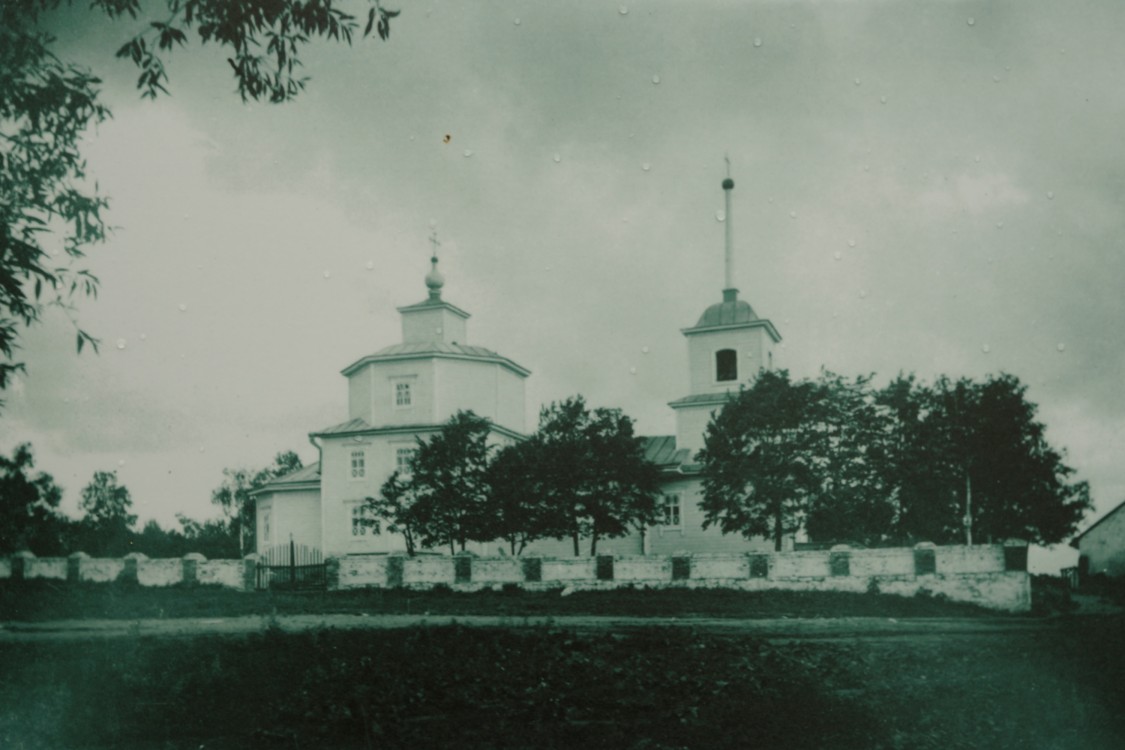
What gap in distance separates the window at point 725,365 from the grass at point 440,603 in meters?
14.7

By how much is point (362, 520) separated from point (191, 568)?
5.37 m

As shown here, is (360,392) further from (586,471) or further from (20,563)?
(586,471)

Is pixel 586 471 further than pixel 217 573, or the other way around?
pixel 586 471

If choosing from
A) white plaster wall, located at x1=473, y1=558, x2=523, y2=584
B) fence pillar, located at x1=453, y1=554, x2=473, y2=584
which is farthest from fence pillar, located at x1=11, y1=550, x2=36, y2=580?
white plaster wall, located at x1=473, y1=558, x2=523, y2=584

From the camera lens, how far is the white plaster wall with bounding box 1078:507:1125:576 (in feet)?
83.4

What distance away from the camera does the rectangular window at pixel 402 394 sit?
76.5 ft

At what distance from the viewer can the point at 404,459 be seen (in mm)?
25312

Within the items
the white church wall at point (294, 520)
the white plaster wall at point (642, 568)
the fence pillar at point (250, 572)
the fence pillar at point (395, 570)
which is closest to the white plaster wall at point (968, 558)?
the white plaster wall at point (642, 568)

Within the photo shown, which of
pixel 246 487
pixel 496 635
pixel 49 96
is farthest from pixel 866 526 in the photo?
pixel 49 96

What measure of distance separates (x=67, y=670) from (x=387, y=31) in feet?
18.2

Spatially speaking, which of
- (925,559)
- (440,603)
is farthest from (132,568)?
(925,559)

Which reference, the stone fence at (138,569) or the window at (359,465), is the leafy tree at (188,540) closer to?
the stone fence at (138,569)

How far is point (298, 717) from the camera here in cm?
737

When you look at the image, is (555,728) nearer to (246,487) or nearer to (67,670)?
(67,670)
